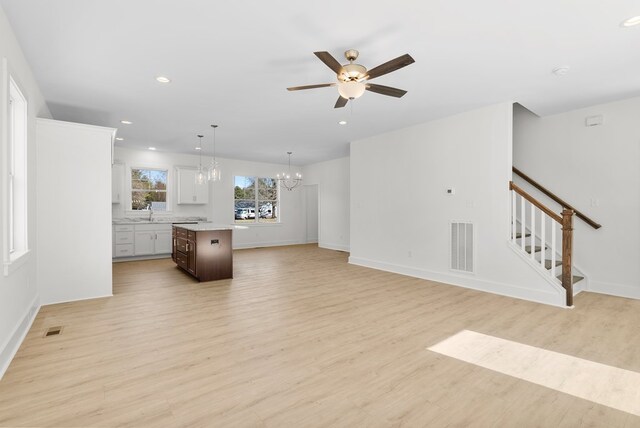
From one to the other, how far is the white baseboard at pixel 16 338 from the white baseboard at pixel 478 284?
17.1ft

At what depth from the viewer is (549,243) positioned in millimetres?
4953

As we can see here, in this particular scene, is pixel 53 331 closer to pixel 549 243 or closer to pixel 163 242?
pixel 163 242

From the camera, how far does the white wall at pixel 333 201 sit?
9.02m

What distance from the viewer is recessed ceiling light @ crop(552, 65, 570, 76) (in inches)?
130

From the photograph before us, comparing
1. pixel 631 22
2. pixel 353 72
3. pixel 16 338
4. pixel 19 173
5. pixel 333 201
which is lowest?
pixel 16 338

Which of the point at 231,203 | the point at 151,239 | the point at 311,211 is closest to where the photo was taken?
the point at 151,239

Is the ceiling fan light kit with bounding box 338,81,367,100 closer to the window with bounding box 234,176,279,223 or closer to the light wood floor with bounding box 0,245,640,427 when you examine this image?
the light wood floor with bounding box 0,245,640,427

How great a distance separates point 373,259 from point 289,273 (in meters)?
1.80

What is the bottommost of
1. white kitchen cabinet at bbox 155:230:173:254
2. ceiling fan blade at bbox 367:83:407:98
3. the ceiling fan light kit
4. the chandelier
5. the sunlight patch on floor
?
the sunlight patch on floor

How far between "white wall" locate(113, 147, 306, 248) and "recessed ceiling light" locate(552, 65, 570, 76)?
7.82 meters

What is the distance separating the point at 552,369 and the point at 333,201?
7363 millimetres

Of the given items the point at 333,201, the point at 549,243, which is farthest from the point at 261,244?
the point at 549,243

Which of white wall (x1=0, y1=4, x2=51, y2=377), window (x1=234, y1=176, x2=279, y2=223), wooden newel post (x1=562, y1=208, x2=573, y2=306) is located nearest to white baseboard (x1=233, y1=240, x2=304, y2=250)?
window (x1=234, y1=176, x2=279, y2=223)

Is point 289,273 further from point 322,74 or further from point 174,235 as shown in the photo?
point 322,74
